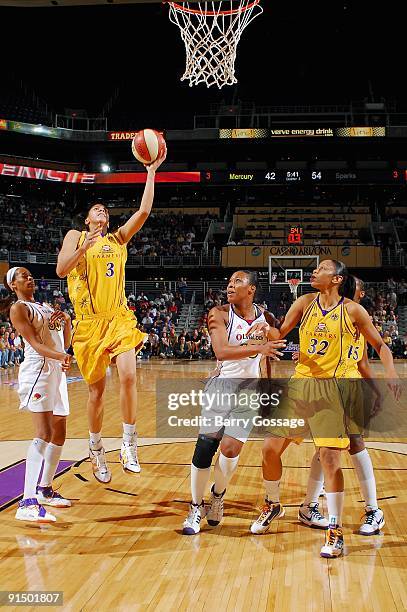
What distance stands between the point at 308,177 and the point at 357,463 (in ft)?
86.3

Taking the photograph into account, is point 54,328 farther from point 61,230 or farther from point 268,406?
point 61,230

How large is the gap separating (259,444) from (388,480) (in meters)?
2.14

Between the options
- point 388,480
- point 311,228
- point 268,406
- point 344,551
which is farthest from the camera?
point 311,228

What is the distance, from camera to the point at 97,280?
4910mm

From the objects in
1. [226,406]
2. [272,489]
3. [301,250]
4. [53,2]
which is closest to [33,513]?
[226,406]

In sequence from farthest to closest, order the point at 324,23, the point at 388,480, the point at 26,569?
the point at 324,23, the point at 388,480, the point at 26,569

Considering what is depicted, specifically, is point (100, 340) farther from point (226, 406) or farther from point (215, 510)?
point (215, 510)

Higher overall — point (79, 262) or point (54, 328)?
point (79, 262)

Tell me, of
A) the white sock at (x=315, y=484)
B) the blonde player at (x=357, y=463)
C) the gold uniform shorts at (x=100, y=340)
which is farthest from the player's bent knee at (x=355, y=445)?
the gold uniform shorts at (x=100, y=340)

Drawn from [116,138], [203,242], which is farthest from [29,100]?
A: [203,242]

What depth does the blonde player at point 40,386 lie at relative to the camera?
455 centimetres

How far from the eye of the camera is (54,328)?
4973 millimetres

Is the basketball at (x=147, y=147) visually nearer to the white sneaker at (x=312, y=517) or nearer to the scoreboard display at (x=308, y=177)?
the white sneaker at (x=312, y=517)

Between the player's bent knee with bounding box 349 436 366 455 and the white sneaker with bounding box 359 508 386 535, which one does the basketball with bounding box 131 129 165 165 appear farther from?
the white sneaker with bounding box 359 508 386 535
